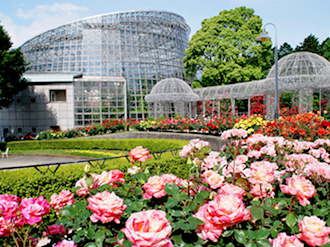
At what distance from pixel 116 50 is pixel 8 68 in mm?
16704

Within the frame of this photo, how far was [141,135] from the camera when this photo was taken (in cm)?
1644

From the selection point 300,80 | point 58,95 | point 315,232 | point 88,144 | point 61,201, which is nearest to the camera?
point 315,232

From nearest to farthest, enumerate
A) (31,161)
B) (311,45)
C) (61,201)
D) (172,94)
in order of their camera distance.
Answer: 1. (61,201)
2. (31,161)
3. (172,94)
4. (311,45)

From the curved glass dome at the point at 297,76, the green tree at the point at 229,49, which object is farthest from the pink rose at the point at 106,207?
the green tree at the point at 229,49

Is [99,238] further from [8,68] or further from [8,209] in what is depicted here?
[8,68]

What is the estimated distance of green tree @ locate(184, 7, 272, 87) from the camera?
26125 millimetres

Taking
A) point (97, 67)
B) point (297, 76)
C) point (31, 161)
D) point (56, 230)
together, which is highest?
point (97, 67)

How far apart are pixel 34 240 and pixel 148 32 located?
36.1 m

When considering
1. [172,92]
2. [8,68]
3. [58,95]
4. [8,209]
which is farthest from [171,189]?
[58,95]

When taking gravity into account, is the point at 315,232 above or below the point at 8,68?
below

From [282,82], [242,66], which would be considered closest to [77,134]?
[282,82]

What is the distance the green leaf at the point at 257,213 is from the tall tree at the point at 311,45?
115 ft

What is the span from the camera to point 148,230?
3.60 ft

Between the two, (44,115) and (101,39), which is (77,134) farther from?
(101,39)
